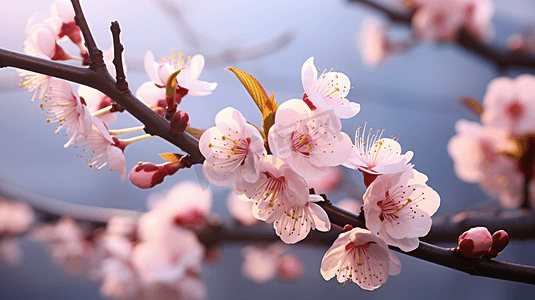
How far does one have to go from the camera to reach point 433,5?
1.79 metres

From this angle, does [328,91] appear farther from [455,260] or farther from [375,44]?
[375,44]

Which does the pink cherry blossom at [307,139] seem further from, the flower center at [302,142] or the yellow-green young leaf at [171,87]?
the yellow-green young leaf at [171,87]

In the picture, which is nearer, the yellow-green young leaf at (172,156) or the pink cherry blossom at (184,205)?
the yellow-green young leaf at (172,156)

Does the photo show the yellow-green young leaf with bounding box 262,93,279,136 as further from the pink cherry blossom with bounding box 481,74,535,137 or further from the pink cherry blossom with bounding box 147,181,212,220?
the pink cherry blossom with bounding box 481,74,535,137

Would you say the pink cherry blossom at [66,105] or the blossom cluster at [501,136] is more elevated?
the blossom cluster at [501,136]

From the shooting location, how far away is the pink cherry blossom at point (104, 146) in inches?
19.5

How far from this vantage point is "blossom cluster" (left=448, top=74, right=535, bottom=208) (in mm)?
1320

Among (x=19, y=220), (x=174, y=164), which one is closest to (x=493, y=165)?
(x=174, y=164)

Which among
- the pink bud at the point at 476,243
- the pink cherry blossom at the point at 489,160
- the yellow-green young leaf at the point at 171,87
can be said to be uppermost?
the pink cherry blossom at the point at 489,160

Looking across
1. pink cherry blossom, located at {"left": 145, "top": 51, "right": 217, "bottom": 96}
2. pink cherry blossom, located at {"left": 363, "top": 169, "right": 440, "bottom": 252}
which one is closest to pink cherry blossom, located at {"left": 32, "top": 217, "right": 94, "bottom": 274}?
pink cherry blossom, located at {"left": 145, "top": 51, "right": 217, "bottom": 96}

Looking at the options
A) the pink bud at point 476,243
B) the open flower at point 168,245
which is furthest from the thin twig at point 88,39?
the open flower at point 168,245

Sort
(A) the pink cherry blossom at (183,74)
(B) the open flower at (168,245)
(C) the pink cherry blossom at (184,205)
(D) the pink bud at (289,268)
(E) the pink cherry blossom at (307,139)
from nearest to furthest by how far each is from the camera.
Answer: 1. (E) the pink cherry blossom at (307,139)
2. (A) the pink cherry blossom at (183,74)
3. (B) the open flower at (168,245)
4. (C) the pink cherry blossom at (184,205)
5. (D) the pink bud at (289,268)

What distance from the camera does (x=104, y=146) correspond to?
21.5 inches

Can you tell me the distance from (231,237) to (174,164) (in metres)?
0.86
